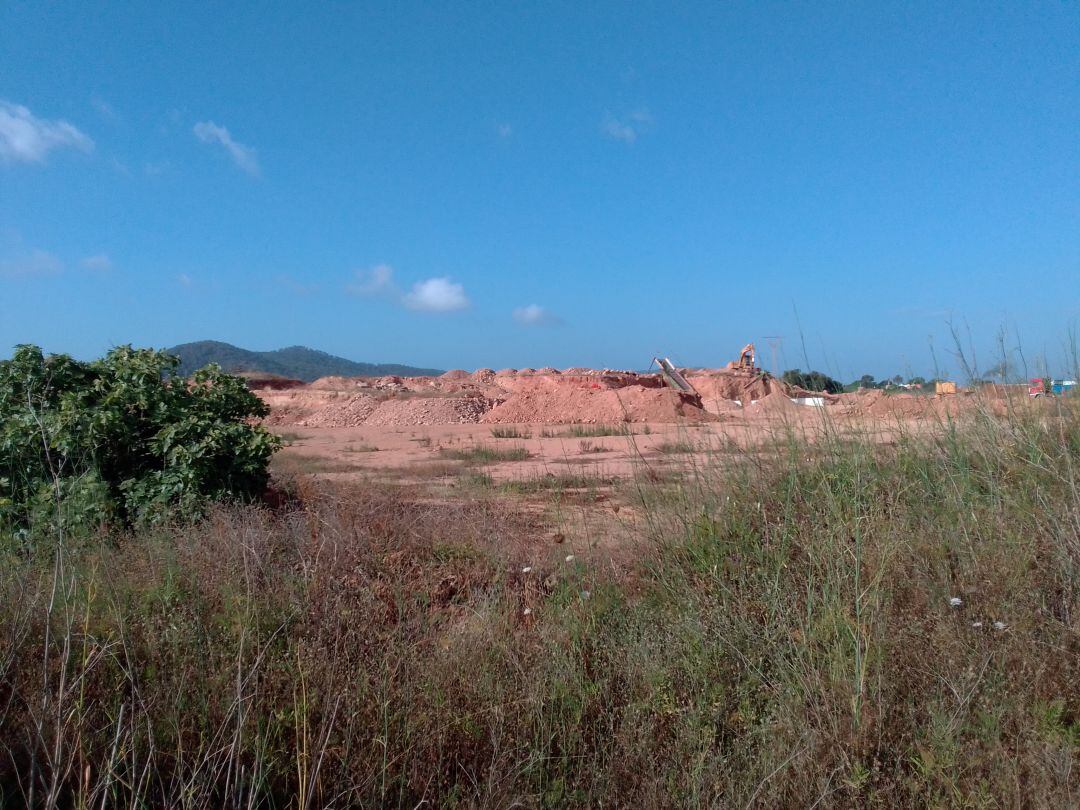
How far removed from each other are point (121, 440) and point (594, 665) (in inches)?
177

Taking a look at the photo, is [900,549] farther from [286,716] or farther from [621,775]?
[286,716]

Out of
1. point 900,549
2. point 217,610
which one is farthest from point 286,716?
point 900,549

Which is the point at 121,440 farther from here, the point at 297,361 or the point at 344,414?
the point at 297,361

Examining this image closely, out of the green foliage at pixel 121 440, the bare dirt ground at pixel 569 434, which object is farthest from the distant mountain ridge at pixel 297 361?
the green foliage at pixel 121 440

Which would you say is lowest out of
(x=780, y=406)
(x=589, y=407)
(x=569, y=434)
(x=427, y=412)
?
(x=569, y=434)

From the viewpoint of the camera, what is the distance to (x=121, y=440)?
5.75 meters

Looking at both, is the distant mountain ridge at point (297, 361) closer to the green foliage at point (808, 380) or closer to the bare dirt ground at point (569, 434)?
the bare dirt ground at point (569, 434)

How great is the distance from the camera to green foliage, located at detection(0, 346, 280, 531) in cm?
511

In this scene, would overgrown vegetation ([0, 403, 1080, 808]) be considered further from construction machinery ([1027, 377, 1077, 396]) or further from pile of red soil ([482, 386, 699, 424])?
pile of red soil ([482, 386, 699, 424])

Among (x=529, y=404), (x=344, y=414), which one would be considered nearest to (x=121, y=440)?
(x=529, y=404)

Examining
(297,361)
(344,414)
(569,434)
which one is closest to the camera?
(569,434)

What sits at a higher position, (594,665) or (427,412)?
(427,412)

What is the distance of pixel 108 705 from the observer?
8.45ft

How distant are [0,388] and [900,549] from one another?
626 centimetres
